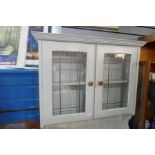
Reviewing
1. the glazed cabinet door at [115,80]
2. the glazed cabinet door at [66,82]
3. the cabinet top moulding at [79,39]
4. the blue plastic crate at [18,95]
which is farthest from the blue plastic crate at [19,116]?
the cabinet top moulding at [79,39]

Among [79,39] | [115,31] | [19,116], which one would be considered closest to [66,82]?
[79,39]

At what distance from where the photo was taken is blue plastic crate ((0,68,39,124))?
1124 millimetres

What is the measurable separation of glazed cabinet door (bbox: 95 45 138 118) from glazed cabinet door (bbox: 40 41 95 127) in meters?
0.06

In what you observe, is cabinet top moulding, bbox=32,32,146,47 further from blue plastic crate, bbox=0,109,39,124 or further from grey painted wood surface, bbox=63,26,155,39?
blue plastic crate, bbox=0,109,39,124

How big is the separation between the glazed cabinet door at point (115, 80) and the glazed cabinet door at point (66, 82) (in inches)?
2.5

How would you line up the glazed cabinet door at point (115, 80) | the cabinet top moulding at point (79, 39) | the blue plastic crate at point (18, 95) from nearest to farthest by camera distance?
the cabinet top moulding at point (79, 39) < the glazed cabinet door at point (115, 80) < the blue plastic crate at point (18, 95)

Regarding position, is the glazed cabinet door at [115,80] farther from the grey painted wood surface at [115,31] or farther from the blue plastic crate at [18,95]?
the blue plastic crate at [18,95]

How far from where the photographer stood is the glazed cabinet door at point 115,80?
1.00 metres

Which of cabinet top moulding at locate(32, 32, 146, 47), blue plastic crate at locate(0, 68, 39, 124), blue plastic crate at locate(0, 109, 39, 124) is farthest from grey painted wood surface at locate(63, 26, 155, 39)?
blue plastic crate at locate(0, 109, 39, 124)

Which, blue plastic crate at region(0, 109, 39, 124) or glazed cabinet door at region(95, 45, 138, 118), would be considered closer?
glazed cabinet door at region(95, 45, 138, 118)

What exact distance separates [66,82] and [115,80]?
0.43m

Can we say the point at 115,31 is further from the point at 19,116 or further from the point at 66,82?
the point at 19,116

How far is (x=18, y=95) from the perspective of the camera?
3.83ft
